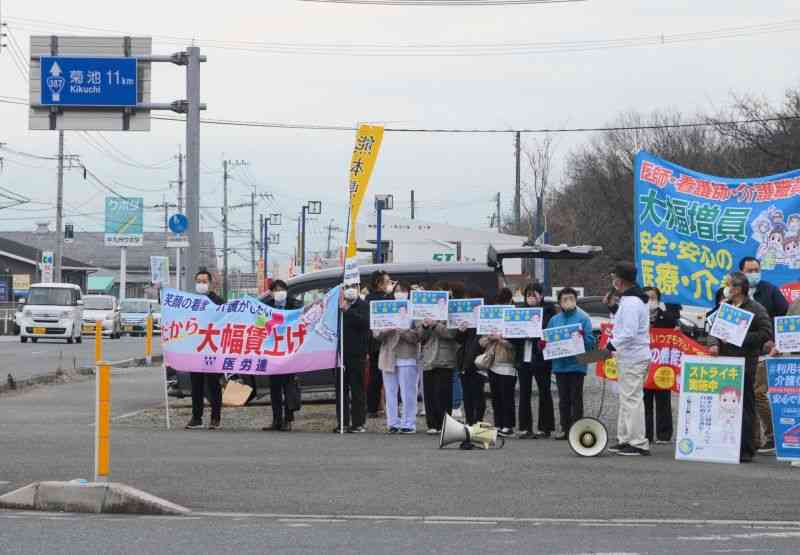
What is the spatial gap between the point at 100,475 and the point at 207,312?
7.37 meters

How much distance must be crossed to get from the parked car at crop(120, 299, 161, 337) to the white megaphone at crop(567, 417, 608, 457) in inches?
2013

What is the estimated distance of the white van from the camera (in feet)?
164

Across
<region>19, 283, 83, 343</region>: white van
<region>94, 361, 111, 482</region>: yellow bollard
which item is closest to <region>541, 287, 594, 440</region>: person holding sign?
<region>94, 361, 111, 482</region>: yellow bollard

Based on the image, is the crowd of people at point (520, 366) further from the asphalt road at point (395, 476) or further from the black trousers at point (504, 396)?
the asphalt road at point (395, 476)

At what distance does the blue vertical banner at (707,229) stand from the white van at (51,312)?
37.6 m

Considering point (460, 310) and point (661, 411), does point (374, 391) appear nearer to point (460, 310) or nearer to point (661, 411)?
point (460, 310)

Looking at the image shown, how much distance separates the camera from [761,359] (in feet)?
48.0

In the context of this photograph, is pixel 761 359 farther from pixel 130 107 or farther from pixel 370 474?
pixel 130 107

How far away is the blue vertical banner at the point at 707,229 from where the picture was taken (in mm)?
14711

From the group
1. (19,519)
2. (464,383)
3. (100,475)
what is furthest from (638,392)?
(19,519)

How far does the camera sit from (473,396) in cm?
1698

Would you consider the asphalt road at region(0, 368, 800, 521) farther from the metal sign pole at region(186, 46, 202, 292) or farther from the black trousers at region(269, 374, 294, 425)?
the metal sign pole at region(186, 46, 202, 292)

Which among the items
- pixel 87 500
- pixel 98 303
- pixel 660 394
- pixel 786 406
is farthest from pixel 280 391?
pixel 98 303

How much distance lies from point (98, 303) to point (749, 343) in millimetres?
47054
